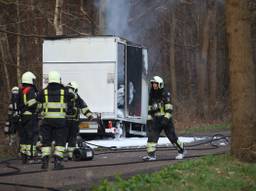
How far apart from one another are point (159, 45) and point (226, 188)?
41.5 m

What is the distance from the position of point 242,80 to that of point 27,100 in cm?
456

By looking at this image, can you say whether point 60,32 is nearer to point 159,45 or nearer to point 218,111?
point 218,111

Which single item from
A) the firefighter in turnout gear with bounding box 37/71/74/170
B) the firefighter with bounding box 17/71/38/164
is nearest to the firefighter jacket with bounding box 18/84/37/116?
the firefighter with bounding box 17/71/38/164

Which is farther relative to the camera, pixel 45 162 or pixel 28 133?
pixel 28 133

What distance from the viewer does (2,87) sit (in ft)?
118

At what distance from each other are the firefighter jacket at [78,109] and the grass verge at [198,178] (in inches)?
111

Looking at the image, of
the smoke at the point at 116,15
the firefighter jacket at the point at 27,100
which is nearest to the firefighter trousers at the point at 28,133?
the firefighter jacket at the point at 27,100

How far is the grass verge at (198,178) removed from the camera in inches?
399

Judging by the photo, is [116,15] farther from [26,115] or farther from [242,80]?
[242,80]

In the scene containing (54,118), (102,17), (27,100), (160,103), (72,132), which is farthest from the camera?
(102,17)

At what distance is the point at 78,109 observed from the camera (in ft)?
51.3

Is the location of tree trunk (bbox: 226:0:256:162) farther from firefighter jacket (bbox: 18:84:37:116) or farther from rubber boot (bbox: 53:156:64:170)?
firefighter jacket (bbox: 18:84:37:116)

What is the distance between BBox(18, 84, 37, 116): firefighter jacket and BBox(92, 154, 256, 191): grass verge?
3.69 metres

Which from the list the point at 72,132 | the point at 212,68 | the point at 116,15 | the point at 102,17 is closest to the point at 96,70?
the point at 72,132
